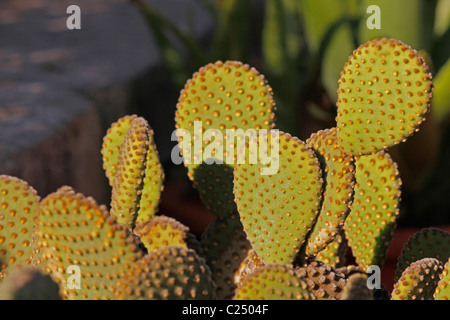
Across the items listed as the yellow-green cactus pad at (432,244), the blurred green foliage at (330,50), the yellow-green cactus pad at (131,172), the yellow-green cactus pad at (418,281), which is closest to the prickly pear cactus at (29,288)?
the yellow-green cactus pad at (131,172)

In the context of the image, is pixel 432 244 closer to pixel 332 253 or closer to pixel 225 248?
pixel 332 253

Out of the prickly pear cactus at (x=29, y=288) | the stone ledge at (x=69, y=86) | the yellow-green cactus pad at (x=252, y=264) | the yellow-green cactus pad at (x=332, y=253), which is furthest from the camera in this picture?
the stone ledge at (x=69, y=86)

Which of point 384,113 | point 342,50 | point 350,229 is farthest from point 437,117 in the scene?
point 384,113

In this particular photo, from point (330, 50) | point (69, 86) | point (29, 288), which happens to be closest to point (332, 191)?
point (29, 288)

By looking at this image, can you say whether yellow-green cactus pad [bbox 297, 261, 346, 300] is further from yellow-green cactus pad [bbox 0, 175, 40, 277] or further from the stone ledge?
the stone ledge

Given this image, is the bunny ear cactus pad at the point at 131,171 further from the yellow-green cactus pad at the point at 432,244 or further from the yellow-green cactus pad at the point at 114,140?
the yellow-green cactus pad at the point at 432,244
